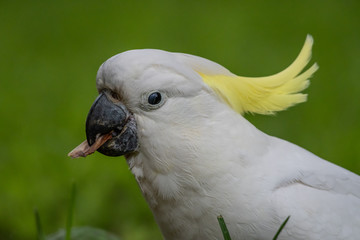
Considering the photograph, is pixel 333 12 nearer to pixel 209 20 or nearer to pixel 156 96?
pixel 209 20

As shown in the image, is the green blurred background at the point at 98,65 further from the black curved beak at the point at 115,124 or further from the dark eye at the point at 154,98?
the dark eye at the point at 154,98

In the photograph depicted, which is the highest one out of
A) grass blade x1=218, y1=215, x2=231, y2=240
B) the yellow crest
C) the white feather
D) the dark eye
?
the yellow crest

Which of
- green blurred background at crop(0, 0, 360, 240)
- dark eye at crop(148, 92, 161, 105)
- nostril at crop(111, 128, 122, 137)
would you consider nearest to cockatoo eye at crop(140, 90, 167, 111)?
dark eye at crop(148, 92, 161, 105)

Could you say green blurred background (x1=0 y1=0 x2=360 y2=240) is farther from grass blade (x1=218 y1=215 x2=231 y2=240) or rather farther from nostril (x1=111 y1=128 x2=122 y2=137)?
grass blade (x1=218 y1=215 x2=231 y2=240)

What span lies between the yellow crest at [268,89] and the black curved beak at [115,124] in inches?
12.0

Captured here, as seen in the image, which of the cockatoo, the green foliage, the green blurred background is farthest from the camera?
the green blurred background

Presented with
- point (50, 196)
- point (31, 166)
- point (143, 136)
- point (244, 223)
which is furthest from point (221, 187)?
point (31, 166)

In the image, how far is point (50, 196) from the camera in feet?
11.5

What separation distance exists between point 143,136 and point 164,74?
8.5 inches

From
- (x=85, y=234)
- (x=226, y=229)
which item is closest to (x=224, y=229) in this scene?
(x=226, y=229)

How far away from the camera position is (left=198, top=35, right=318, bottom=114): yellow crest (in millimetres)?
2098

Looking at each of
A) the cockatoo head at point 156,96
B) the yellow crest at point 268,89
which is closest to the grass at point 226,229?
the cockatoo head at point 156,96

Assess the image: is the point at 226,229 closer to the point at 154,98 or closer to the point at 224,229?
the point at 224,229

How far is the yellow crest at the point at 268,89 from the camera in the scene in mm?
2098
